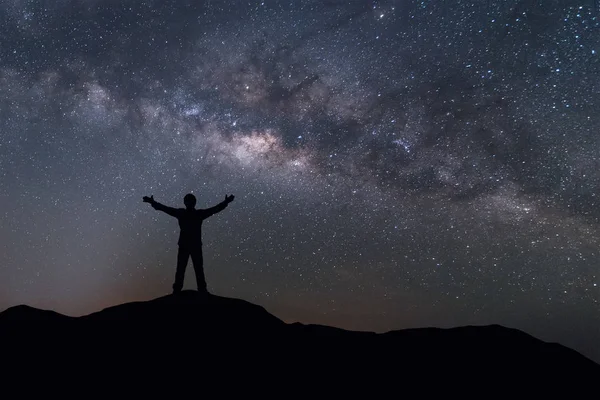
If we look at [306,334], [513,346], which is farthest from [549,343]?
[306,334]

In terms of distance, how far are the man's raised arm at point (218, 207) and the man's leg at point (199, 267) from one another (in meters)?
0.89

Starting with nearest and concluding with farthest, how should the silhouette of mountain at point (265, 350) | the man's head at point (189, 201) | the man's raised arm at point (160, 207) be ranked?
the silhouette of mountain at point (265, 350) < the man's raised arm at point (160, 207) < the man's head at point (189, 201)

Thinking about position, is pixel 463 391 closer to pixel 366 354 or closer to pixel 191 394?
pixel 366 354

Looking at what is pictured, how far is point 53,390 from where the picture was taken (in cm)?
830

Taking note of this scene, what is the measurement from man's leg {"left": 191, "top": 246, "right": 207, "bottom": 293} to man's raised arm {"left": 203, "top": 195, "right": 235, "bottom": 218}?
89 centimetres

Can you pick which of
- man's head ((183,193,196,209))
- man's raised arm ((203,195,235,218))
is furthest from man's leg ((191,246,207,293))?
man's head ((183,193,196,209))

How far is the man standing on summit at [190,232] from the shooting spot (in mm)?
11164

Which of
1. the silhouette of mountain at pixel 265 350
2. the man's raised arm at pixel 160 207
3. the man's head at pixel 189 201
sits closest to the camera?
the silhouette of mountain at pixel 265 350

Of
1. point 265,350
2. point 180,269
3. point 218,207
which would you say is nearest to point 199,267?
point 180,269

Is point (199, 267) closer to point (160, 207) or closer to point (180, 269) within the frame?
point (180, 269)

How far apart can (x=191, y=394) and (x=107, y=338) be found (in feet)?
8.67

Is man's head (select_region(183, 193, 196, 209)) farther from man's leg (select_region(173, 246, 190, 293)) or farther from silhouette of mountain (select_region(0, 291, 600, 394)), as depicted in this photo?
silhouette of mountain (select_region(0, 291, 600, 394))

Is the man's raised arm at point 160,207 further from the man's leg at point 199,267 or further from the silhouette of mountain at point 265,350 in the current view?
the silhouette of mountain at point 265,350

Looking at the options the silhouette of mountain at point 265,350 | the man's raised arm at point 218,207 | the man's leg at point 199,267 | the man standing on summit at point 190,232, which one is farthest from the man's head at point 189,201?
the silhouette of mountain at point 265,350
